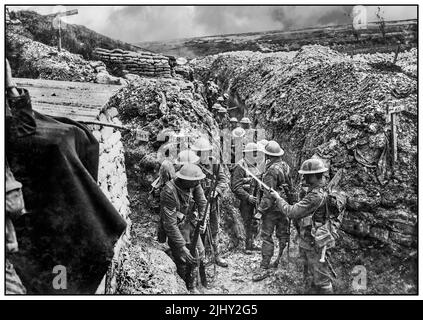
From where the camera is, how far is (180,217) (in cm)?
673

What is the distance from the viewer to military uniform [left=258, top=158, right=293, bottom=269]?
7.31 m

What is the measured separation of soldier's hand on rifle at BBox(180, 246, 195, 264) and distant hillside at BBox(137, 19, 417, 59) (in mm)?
3371

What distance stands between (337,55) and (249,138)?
120 inches

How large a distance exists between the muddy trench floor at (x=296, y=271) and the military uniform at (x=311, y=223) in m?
0.26

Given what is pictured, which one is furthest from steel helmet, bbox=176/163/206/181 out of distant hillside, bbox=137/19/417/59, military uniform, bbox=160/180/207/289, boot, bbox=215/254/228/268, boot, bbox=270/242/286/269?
distant hillside, bbox=137/19/417/59

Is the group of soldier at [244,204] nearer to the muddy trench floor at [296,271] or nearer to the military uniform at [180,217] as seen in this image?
the military uniform at [180,217]

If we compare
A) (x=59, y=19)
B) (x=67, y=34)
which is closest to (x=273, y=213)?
(x=59, y=19)

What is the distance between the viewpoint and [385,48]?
897 cm

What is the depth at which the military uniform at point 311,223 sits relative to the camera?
6418 mm

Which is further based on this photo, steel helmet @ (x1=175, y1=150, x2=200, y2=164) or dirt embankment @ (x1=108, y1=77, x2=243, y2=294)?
steel helmet @ (x1=175, y1=150, x2=200, y2=164)

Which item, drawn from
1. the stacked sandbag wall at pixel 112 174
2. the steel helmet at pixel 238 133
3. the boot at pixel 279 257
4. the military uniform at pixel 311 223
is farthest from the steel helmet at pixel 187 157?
the steel helmet at pixel 238 133

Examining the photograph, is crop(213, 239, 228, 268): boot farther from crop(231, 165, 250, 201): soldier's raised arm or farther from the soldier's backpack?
the soldier's backpack

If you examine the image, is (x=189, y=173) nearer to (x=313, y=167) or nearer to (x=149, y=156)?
(x=149, y=156)

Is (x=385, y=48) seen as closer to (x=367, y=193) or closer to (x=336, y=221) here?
(x=367, y=193)
